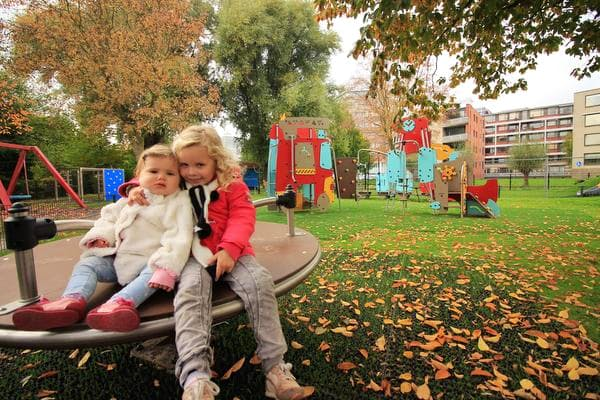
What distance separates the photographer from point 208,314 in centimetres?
141

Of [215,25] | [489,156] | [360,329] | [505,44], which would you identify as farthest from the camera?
[489,156]

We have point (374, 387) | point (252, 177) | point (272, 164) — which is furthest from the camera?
point (252, 177)

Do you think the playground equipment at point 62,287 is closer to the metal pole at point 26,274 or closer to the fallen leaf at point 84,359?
the metal pole at point 26,274

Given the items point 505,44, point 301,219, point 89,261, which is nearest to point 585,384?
point 89,261

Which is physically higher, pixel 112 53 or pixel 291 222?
pixel 112 53

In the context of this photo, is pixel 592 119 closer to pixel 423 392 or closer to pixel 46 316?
pixel 423 392

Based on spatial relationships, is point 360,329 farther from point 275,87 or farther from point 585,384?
point 275,87

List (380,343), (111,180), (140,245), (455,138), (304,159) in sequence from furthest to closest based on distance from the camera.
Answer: (455,138)
(111,180)
(304,159)
(380,343)
(140,245)

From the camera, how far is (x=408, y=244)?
5.38m

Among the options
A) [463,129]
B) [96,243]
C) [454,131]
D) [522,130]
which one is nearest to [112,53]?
[96,243]

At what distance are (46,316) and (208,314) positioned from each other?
583 millimetres

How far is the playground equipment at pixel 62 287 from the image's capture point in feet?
3.92

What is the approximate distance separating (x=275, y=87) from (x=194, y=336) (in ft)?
67.4

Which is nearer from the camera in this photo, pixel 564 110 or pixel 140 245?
pixel 140 245
